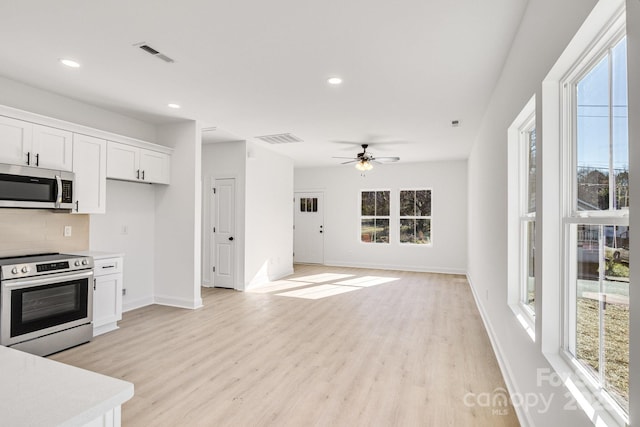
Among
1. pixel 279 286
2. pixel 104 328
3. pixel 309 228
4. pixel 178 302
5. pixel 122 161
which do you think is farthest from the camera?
pixel 309 228

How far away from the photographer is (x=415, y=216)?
27.1 ft

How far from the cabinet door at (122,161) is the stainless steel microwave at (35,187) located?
20.8 inches

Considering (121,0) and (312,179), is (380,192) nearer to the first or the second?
(312,179)

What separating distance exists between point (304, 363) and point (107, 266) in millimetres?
2572

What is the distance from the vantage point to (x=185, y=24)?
2402 millimetres

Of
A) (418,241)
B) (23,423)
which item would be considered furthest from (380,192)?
(23,423)

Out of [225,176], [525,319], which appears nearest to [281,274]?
[225,176]

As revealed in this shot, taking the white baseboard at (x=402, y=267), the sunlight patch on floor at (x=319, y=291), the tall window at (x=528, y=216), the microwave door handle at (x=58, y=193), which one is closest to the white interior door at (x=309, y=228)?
the white baseboard at (x=402, y=267)

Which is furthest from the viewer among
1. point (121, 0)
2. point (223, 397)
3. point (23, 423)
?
point (223, 397)

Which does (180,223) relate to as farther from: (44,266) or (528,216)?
(528,216)

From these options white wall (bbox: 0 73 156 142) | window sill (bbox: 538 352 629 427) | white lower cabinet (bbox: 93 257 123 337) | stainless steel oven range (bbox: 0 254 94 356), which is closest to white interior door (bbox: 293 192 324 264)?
white wall (bbox: 0 73 156 142)

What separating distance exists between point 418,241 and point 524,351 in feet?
20.1

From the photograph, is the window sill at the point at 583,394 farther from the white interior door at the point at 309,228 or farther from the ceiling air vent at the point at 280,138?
the white interior door at the point at 309,228

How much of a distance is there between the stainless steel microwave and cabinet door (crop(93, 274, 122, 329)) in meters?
0.91
